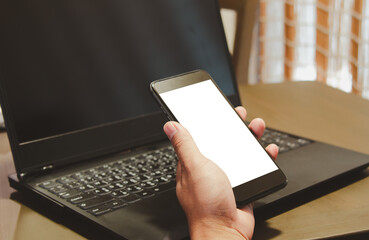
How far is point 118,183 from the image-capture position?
2.01ft

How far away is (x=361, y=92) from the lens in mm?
2100

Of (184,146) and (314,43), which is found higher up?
(184,146)

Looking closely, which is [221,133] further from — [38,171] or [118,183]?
[38,171]

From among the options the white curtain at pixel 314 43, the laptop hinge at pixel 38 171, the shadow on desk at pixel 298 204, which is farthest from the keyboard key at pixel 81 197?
the white curtain at pixel 314 43

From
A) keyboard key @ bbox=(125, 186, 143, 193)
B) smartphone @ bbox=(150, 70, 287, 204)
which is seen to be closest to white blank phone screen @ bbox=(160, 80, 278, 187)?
smartphone @ bbox=(150, 70, 287, 204)

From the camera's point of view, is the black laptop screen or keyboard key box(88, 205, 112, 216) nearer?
keyboard key box(88, 205, 112, 216)

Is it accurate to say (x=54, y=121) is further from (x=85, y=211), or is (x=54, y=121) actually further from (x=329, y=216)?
(x=329, y=216)

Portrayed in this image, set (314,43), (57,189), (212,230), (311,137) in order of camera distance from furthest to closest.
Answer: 1. (314,43)
2. (311,137)
3. (57,189)
4. (212,230)

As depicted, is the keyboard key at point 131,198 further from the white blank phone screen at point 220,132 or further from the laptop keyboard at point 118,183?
the white blank phone screen at point 220,132

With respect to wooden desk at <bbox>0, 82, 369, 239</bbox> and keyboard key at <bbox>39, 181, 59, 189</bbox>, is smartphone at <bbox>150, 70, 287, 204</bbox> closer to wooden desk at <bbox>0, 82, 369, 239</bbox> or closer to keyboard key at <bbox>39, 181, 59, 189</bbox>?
wooden desk at <bbox>0, 82, 369, 239</bbox>

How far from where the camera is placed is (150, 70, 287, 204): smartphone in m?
0.55

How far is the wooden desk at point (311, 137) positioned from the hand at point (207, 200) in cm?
3

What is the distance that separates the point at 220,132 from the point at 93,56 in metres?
0.26

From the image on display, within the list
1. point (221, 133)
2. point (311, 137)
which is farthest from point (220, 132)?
point (311, 137)
